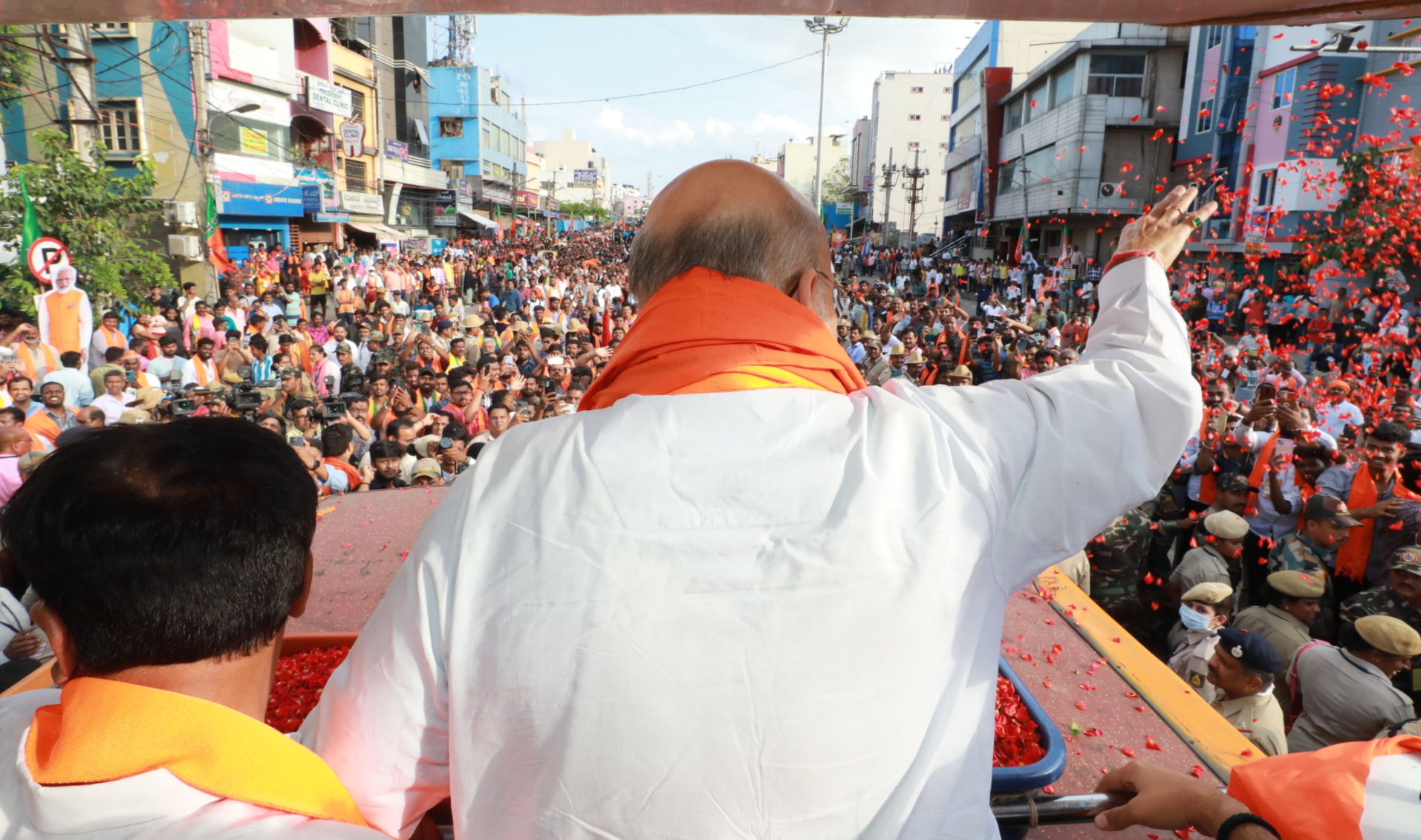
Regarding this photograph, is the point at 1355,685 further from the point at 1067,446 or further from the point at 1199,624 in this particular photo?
the point at 1067,446

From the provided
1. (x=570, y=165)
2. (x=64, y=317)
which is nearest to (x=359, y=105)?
(x=64, y=317)

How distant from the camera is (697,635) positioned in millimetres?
1060

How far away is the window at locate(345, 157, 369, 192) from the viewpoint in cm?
3294

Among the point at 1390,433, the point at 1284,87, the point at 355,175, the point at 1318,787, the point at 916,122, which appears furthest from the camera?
the point at 916,122

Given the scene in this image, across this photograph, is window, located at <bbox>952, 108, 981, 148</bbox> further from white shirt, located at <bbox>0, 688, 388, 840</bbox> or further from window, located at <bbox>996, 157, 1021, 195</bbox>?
white shirt, located at <bbox>0, 688, 388, 840</bbox>

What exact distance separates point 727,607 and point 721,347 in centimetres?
38

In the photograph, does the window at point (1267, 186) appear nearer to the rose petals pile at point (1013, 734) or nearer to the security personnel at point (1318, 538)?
the security personnel at point (1318, 538)

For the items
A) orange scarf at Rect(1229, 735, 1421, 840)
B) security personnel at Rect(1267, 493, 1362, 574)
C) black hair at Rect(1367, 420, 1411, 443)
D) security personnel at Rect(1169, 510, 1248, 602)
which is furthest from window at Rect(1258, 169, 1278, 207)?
orange scarf at Rect(1229, 735, 1421, 840)

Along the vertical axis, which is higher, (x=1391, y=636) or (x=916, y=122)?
(x=916, y=122)

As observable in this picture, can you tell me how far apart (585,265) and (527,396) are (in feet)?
77.5

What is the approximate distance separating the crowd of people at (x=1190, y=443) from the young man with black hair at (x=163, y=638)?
25cm

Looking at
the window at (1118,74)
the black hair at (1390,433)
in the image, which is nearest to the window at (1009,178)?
the window at (1118,74)

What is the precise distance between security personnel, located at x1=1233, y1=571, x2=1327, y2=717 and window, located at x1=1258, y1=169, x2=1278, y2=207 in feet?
62.0

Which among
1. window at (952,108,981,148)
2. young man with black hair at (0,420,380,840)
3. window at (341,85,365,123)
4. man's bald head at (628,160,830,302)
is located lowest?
young man with black hair at (0,420,380,840)
